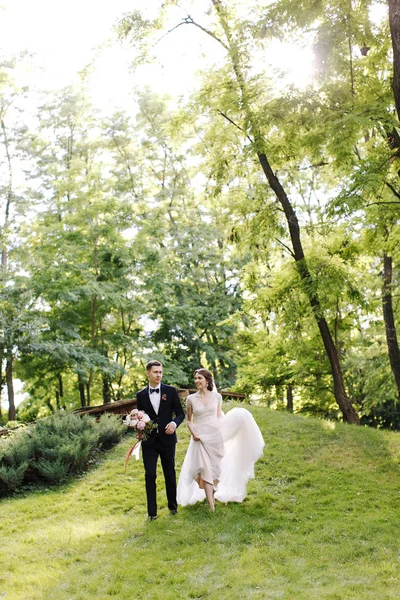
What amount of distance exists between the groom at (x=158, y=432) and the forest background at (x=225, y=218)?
3.76 meters

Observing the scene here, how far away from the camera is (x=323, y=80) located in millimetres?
10188

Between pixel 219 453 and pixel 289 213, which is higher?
pixel 289 213

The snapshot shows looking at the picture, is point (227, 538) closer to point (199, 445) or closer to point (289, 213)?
point (199, 445)

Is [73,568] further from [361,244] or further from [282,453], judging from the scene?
[361,244]

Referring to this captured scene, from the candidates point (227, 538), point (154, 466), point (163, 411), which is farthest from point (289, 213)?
point (227, 538)

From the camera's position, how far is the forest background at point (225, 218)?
10.1m

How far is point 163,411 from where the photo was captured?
7.51 meters

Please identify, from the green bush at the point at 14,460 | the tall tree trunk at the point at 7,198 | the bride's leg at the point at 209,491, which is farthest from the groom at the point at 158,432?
→ the tall tree trunk at the point at 7,198

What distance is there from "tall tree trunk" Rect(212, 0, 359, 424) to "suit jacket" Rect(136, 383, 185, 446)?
5.29m

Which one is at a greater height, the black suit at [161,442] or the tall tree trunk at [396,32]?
the tall tree trunk at [396,32]

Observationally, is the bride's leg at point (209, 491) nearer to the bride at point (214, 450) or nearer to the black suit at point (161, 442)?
the bride at point (214, 450)

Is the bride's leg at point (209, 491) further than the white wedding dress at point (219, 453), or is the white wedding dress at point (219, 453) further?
the white wedding dress at point (219, 453)

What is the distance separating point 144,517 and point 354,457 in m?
4.39

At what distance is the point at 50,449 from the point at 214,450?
410 centimetres
